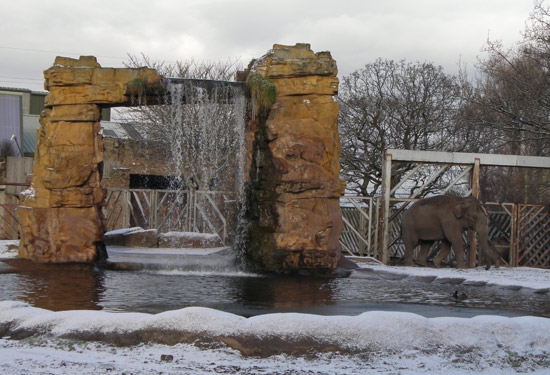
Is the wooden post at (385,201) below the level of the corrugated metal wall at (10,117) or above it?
below

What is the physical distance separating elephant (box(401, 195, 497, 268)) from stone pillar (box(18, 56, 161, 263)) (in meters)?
8.04

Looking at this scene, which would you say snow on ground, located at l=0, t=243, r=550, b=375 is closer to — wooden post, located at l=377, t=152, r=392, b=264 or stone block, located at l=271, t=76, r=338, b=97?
stone block, located at l=271, t=76, r=338, b=97

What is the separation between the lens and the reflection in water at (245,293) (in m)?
7.55

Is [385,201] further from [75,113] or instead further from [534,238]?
[75,113]

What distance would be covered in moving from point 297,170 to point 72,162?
3.93 m

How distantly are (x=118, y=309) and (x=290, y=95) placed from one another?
5.86 metres

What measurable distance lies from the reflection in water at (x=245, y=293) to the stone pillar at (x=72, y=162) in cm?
72

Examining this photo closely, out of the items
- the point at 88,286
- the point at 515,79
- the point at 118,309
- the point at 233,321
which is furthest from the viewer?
the point at 515,79

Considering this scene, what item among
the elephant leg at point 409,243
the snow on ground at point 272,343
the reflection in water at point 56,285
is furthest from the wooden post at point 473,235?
the snow on ground at point 272,343

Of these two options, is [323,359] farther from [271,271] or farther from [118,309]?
[271,271]

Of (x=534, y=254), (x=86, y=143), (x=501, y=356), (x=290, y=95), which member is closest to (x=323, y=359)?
(x=501, y=356)

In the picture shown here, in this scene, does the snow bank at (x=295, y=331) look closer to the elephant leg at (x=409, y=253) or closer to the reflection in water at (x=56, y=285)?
the reflection in water at (x=56, y=285)

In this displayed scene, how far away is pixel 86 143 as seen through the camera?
40.3 feet

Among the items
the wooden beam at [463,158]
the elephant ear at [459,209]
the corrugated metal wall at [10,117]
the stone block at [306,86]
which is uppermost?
the corrugated metal wall at [10,117]
